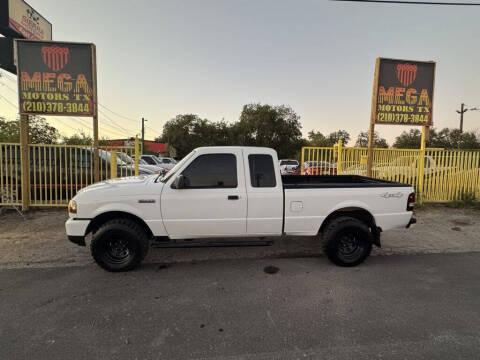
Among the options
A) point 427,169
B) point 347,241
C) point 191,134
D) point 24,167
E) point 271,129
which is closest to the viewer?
point 347,241

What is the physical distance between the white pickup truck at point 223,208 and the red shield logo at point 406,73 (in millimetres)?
6045

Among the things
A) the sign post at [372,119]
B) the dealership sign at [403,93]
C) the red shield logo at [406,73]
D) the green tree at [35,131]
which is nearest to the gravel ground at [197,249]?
the sign post at [372,119]

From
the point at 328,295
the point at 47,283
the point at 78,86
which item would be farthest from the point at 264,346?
the point at 78,86

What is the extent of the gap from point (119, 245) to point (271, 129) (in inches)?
1715

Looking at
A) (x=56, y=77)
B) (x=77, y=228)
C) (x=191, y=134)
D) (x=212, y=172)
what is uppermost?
(x=191, y=134)

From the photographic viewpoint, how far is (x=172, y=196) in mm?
3588

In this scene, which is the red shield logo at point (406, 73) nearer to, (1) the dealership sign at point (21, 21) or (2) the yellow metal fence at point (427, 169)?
(2) the yellow metal fence at point (427, 169)

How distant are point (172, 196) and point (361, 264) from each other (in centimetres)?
331

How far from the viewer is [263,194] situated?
370 cm

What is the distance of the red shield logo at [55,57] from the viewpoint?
691cm

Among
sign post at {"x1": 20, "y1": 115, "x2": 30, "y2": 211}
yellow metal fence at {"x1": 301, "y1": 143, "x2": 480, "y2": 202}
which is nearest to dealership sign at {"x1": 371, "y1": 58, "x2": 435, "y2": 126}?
→ yellow metal fence at {"x1": 301, "y1": 143, "x2": 480, "y2": 202}

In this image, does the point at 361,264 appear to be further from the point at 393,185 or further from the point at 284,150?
the point at 284,150

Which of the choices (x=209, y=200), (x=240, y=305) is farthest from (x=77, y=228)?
(x=240, y=305)

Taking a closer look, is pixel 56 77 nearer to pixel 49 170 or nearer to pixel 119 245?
pixel 49 170
